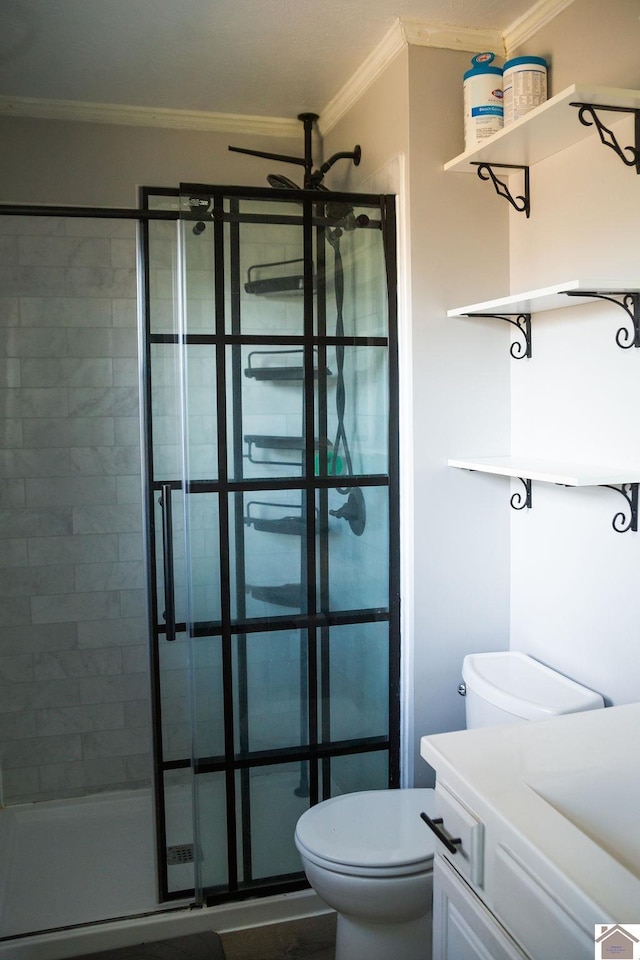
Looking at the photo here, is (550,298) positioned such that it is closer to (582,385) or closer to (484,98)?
(582,385)

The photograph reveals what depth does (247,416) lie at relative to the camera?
2223 millimetres

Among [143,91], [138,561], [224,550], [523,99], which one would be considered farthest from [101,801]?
[523,99]

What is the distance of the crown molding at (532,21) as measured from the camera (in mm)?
1999

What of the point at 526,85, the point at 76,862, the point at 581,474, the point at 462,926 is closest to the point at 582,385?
the point at 581,474

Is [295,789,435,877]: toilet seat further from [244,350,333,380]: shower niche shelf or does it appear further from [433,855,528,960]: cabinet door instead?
[244,350,333,380]: shower niche shelf

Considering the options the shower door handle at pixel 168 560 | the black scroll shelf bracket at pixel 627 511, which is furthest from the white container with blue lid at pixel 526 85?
the shower door handle at pixel 168 560

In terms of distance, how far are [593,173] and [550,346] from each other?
43 cm

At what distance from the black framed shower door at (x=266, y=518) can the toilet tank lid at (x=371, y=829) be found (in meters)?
0.30

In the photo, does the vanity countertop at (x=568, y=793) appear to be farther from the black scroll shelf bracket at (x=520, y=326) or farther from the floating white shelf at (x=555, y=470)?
the black scroll shelf bracket at (x=520, y=326)

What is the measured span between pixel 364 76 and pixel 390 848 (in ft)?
7.02

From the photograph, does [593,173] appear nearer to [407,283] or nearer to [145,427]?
[407,283]

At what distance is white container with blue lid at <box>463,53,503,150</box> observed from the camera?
2059 mm

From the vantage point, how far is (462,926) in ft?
4.44

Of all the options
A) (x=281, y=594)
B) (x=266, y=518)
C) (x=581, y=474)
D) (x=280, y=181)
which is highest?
(x=280, y=181)
